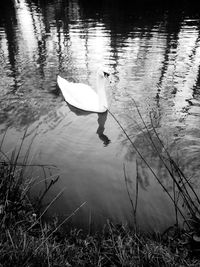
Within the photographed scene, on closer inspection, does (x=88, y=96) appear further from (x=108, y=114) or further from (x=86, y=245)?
(x=86, y=245)

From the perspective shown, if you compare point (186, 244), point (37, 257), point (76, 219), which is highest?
point (37, 257)

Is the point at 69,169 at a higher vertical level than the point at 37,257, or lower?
lower

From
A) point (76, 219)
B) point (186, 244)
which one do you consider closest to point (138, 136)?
point (76, 219)

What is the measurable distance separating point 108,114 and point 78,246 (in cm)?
423

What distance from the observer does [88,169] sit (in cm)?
470

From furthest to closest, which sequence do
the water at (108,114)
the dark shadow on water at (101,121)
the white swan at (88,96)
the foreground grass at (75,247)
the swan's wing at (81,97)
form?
the swan's wing at (81,97)
the white swan at (88,96)
the dark shadow on water at (101,121)
the water at (108,114)
the foreground grass at (75,247)

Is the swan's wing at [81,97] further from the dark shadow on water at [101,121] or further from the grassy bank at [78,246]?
the grassy bank at [78,246]

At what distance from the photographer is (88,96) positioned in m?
7.09

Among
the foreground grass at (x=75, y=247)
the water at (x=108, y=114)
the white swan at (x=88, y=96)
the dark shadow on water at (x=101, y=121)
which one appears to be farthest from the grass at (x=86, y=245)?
the white swan at (x=88, y=96)

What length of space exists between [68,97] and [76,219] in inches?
173

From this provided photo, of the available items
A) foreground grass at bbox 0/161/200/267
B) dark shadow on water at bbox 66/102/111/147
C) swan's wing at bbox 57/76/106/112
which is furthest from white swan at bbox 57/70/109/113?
foreground grass at bbox 0/161/200/267

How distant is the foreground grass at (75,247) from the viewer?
7.80 ft

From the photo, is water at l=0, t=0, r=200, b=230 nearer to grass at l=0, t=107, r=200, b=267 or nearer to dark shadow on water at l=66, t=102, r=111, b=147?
dark shadow on water at l=66, t=102, r=111, b=147

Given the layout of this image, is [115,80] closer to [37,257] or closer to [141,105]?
[141,105]
